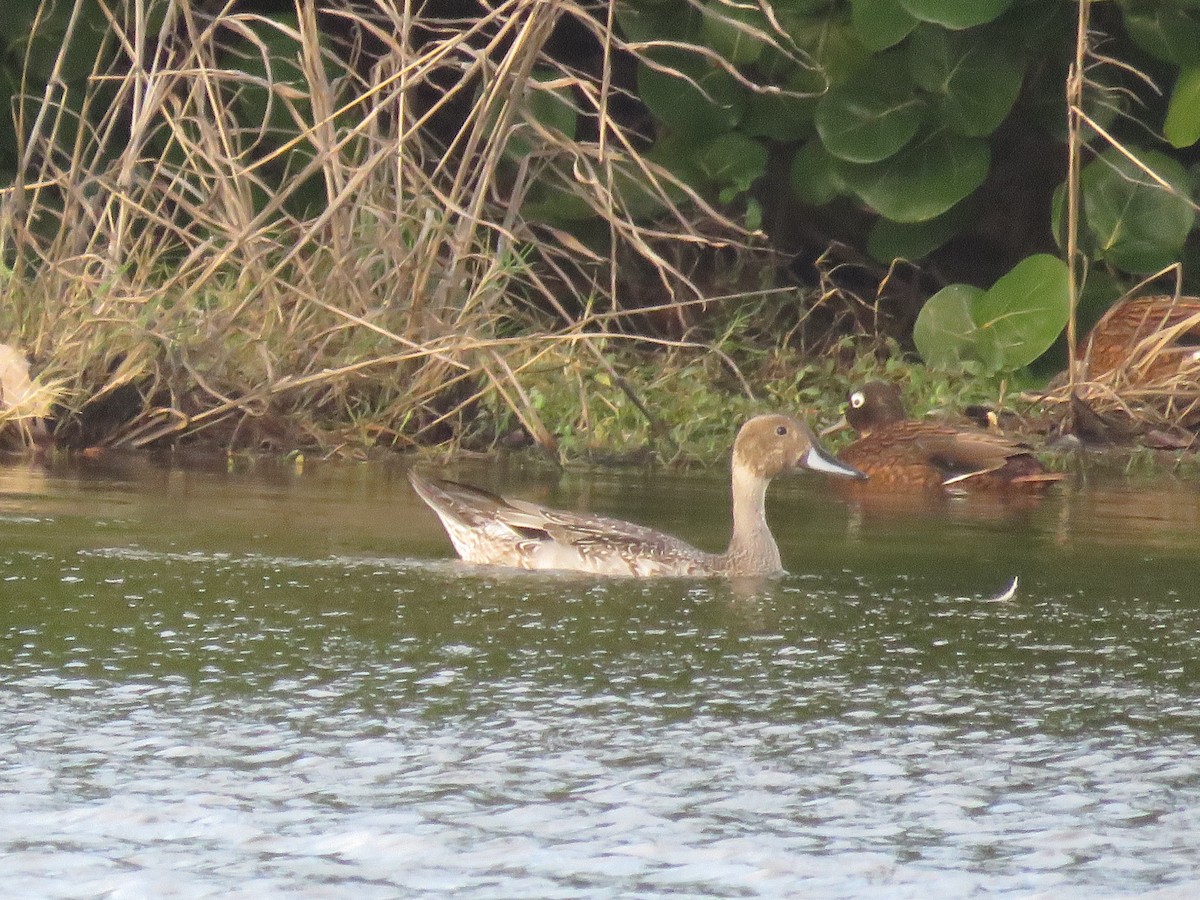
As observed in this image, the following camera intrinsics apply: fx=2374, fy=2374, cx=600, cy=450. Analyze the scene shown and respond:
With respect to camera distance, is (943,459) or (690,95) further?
(690,95)

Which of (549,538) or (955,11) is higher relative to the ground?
(955,11)

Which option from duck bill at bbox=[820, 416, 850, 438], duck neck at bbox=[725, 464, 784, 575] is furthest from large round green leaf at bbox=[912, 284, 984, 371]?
duck neck at bbox=[725, 464, 784, 575]

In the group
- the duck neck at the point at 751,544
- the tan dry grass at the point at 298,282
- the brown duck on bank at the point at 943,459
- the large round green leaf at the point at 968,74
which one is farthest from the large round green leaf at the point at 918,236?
the duck neck at the point at 751,544

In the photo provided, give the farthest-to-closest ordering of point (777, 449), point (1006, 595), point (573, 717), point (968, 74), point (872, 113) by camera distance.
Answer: point (872, 113) → point (968, 74) → point (777, 449) → point (1006, 595) → point (573, 717)

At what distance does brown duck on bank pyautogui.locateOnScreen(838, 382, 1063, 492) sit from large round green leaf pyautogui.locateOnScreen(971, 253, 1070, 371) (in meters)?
1.20

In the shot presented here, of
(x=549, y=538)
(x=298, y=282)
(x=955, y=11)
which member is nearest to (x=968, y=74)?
(x=955, y=11)

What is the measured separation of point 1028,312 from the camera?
11.7m

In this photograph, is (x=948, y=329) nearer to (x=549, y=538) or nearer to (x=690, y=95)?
(x=690, y=95)

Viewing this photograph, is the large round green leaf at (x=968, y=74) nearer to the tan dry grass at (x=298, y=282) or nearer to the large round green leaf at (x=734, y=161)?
the large round green leaf at (x=734, y=161)

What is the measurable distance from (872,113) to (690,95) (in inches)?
40.3

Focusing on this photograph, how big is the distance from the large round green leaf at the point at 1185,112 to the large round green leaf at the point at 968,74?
0.75 m

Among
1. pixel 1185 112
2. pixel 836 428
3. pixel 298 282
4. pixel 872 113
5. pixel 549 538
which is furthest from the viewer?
pixel 872 113

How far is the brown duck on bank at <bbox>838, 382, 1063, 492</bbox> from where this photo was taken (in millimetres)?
9617

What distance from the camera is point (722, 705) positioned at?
15.4 ft
